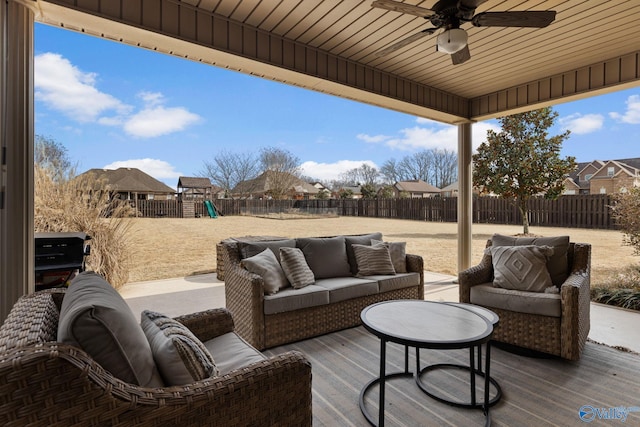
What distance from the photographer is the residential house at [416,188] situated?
15600 millimetres

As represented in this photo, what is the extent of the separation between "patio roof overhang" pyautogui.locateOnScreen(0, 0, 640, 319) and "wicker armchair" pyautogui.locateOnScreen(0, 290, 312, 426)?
1.31 metres

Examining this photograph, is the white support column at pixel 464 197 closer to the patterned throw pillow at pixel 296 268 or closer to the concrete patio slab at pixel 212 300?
the concrete patio slab at pixel 212 300

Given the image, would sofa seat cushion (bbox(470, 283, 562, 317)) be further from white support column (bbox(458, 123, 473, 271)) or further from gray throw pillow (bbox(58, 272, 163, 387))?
gray throw pillow (bbox(58, 272, 163, 387))

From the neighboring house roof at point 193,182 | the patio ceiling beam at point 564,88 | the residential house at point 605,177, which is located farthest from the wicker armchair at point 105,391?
the neighboring house roof at point 193,182

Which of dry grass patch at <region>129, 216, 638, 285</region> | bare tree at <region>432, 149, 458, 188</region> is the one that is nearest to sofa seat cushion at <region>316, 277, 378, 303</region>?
dry grass patch at <region>129, 216, 638, 285</region>

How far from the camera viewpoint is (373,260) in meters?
3.80

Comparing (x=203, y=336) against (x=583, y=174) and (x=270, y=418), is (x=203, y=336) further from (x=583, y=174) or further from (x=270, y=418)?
(x=583, y=174)

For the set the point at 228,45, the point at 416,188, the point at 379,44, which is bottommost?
the point at 416,188

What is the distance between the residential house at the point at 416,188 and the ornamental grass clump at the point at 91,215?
1218cm

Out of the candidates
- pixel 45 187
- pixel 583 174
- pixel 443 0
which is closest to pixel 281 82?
pixel 443 0

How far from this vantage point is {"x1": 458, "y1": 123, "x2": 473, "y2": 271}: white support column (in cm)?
503

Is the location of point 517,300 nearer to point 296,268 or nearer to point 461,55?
point 296,268

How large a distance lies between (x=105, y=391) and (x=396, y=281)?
3144mm

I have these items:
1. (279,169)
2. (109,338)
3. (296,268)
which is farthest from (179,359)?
(279,169)
